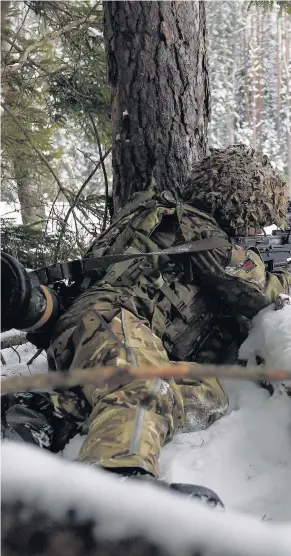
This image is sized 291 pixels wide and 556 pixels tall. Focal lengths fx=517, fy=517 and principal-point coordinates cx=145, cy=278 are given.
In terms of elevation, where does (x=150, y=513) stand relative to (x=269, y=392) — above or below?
above

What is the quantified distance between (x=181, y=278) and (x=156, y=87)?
149 centimetres

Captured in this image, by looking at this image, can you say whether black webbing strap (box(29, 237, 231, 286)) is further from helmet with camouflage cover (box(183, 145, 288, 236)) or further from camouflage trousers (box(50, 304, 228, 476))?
helmet with camouflage cover (box(183, 145, 288, 236))

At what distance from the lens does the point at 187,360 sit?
271cm

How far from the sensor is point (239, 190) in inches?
117

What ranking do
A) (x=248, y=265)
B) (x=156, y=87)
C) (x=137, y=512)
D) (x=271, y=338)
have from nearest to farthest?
(x=137, y=512)
(x=271, y=338)
(x=248, y=265)
(x=156, y=87)

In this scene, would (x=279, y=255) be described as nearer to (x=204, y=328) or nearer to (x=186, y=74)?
(x=204, y=328)

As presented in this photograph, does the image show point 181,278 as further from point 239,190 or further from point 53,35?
point 53,35

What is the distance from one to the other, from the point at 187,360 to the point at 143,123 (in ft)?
5.57

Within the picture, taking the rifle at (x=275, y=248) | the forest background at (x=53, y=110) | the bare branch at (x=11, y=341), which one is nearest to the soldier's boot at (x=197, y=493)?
the rifle at (x=275, y=248)

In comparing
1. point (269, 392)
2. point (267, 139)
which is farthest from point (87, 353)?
point (267, 139)

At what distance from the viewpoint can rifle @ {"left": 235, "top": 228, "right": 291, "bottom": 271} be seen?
3184 mm

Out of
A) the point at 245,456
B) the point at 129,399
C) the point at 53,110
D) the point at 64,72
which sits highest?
the point at 64,72

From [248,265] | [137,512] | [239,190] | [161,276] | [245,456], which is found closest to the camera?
[137,512]

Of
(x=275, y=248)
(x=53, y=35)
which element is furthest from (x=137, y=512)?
(x=53, y=35)
